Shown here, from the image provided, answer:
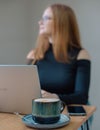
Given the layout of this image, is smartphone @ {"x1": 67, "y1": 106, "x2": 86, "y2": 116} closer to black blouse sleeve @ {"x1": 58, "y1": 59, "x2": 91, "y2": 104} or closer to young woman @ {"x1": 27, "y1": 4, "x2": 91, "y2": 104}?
black blouse sleeve @ {"x1": 58, "y1": 59, "x2": 91, "y2": 104}

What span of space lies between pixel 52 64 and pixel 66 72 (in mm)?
115

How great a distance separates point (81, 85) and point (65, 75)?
149 mm

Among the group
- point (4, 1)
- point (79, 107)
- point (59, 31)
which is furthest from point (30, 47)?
point (79, 107)

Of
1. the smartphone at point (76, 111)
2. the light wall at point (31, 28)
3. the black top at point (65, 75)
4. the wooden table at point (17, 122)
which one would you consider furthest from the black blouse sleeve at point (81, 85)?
the light wall at point (31, 28)

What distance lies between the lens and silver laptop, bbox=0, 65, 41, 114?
133 centimetres

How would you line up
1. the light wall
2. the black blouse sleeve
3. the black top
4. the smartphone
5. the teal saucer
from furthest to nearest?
1. the light wall
2. the black top
3. the black blouse sleeve
4. the smartphone
5. the teal saucer

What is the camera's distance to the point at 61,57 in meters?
1.82

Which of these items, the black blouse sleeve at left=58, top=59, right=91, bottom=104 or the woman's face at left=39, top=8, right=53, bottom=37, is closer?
the black blouse sleeve at left=58, top=59, right=91, bottom=104

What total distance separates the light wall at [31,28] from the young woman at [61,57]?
3.70ft

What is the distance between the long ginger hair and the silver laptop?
518 millimetres

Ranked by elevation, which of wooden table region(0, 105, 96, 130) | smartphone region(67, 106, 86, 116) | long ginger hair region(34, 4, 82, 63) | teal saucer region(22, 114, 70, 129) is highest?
long ginger hair region(34, 4, 82, 63)

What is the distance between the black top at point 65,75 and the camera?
1.73 meters

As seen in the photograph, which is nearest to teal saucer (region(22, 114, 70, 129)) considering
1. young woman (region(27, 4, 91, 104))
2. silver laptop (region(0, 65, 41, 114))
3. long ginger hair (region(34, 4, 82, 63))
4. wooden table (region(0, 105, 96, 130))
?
wooden table (region(0, 105, 96, 130))

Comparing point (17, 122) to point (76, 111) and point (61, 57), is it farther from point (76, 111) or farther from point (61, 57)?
point (61, 57)
